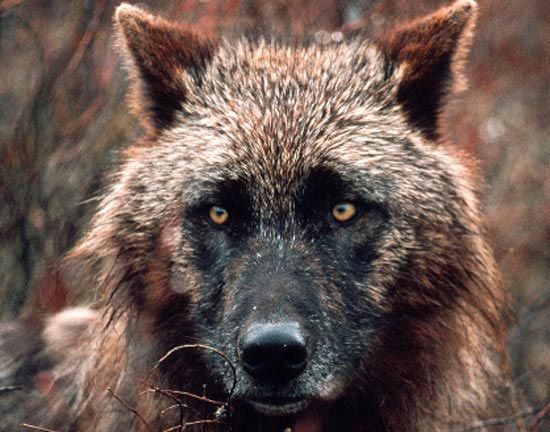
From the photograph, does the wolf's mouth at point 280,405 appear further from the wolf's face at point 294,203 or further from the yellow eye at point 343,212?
the yellow eye at point 343,212

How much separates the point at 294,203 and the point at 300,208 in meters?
0.04

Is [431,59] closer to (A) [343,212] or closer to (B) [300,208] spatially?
(A) [343,212]

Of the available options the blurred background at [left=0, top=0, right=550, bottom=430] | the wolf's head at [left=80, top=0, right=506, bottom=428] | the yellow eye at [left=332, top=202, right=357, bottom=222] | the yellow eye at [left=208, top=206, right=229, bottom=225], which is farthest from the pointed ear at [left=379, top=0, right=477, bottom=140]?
the yellow eye at [left=208, top=206, right=229, bottom=225]

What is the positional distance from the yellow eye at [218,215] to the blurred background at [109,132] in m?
1.28

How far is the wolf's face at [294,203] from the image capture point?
4.21 meters

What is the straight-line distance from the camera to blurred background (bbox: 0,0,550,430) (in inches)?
281

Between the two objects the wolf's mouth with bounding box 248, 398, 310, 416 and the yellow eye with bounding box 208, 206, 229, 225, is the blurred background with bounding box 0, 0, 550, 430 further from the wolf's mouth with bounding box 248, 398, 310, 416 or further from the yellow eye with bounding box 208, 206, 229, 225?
the wolf's mouth with bounding box 248, 398, 310, 416

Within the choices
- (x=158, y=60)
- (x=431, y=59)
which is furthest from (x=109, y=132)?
(x=431, y=59)

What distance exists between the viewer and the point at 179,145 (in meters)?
4.97

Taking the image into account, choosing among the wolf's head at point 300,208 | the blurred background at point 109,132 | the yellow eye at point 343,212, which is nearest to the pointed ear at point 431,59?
the wolf's head at point 300,208

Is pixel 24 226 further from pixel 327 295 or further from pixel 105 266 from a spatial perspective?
pixel 327 295

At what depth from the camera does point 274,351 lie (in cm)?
388

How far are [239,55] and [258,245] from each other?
4.55ft

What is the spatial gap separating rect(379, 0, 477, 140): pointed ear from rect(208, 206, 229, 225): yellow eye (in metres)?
1.22
